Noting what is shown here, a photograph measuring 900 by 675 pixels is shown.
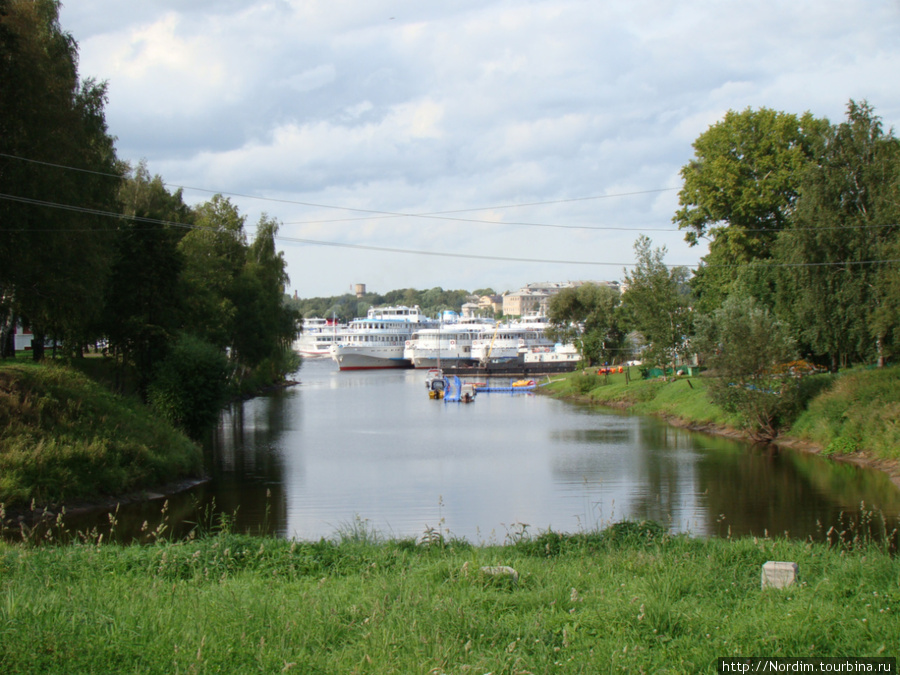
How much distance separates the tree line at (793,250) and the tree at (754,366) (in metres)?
0.04

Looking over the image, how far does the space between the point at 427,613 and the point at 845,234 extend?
88.0 ft

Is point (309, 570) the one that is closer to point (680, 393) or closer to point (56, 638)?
point (56, 638)

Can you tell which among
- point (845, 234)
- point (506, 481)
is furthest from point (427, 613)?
point (845, 234)

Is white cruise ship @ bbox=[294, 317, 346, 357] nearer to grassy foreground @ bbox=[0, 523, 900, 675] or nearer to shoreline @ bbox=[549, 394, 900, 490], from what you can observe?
shoreline @ bbox=[549, 394, 900, 490]

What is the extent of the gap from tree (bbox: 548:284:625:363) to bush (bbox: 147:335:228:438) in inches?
1644

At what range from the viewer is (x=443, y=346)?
10706 cm

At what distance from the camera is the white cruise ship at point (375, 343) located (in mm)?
109000

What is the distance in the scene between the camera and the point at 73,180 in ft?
77.3

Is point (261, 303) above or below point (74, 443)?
above

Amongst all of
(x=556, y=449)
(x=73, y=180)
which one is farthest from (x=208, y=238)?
(x=556, y=449)

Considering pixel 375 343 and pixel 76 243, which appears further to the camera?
pixel 375 343

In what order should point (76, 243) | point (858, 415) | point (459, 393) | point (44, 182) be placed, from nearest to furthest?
1. point (44, 182)
2. point (76, 243)
3. point (858, 415)
4. point (459, 393)

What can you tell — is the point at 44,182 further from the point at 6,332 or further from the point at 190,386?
the point at 6,332

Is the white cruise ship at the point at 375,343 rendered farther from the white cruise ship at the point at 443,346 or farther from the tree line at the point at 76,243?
the tree line at the point at 76,243
